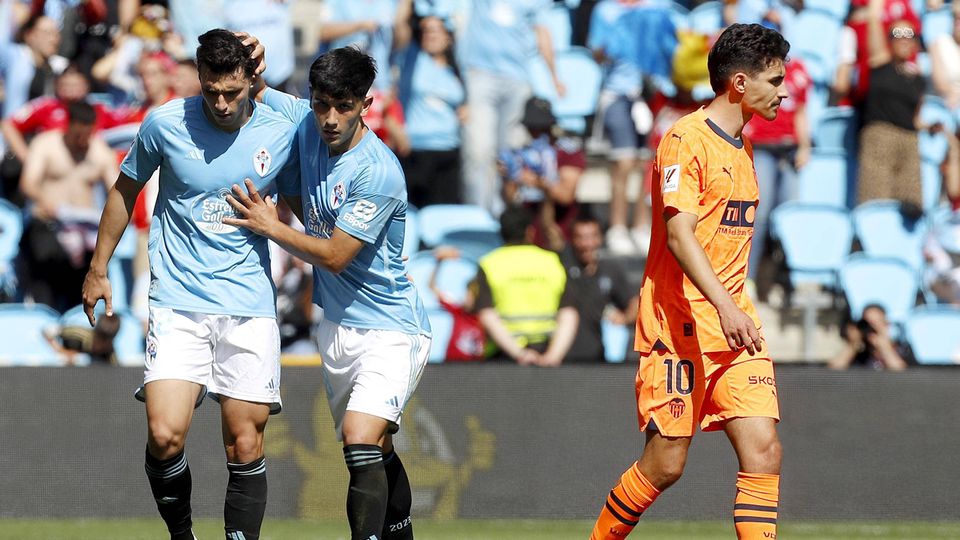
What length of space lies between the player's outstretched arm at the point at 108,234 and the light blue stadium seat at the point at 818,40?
7.69 m

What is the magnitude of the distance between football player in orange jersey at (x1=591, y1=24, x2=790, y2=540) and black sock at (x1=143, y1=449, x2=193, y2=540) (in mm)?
1822

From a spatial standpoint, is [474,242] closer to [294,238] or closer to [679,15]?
[679,15]

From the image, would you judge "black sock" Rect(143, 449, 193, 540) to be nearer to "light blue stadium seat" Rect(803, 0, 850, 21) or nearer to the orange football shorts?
the orange football shorts

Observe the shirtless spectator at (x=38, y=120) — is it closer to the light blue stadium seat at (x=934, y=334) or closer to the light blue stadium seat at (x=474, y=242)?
the light blue stadium seat at (x=474, y=242)

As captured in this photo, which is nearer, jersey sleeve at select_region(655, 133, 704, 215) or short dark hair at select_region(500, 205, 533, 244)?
jersey sleeve at select_region(655, 133, 704, 215)

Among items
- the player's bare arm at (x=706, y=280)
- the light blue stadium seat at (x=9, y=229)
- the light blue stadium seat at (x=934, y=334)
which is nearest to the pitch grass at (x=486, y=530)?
the light blue stadium seat at (x=934, y=334)

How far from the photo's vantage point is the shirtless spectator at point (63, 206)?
10906 mm

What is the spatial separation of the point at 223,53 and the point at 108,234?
100cm

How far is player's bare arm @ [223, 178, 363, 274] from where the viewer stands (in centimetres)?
571

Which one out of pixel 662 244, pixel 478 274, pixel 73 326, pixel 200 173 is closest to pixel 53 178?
pixel 73 326

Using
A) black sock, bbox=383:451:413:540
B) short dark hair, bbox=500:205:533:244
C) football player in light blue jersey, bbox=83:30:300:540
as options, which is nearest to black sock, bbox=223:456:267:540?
football player in light blue jersey, bbox=83:30:300:540

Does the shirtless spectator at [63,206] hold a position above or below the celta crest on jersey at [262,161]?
below

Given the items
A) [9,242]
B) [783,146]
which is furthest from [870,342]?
[9,242]

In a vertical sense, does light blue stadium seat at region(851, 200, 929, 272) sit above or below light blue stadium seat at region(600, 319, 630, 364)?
above
